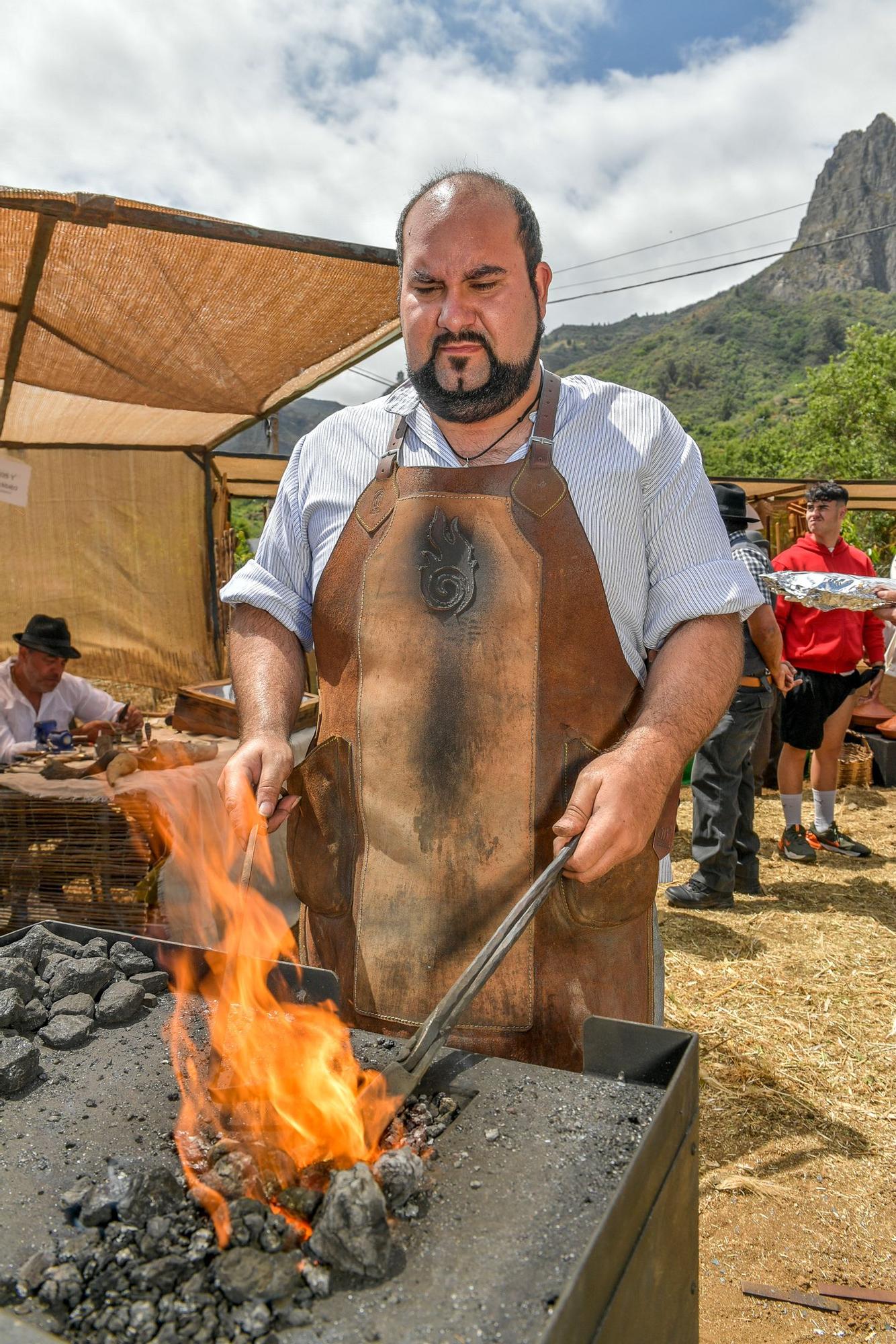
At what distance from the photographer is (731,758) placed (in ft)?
17.5

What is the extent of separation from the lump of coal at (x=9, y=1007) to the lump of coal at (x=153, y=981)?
0.61 feet

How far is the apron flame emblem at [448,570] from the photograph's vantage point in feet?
5.54

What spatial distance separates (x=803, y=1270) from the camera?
2590 millimetres

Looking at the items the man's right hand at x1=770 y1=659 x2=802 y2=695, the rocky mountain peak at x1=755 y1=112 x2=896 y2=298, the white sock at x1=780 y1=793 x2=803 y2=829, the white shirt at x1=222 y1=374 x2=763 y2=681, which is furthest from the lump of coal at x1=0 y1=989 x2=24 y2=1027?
the rocky mountain peak at x1=755 y1=112 x2=896 y2=298

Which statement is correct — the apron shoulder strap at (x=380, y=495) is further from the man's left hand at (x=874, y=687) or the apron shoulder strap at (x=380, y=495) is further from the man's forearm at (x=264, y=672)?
the man's left hand at (x=874, y=687)

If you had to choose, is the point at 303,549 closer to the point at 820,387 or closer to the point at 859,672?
the point at 859,672

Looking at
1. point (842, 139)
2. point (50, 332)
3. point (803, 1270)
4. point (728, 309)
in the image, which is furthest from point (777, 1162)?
point (842, 139)

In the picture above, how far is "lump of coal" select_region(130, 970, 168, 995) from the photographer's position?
161 centimetres

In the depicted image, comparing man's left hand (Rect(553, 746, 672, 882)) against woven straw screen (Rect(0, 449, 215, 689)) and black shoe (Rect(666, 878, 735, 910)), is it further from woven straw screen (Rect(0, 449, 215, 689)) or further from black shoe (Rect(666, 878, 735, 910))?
woven straw screen (Rect(0, 449, 215, 689))

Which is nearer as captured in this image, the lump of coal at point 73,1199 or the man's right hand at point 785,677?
the lump of coal at point 73,1199

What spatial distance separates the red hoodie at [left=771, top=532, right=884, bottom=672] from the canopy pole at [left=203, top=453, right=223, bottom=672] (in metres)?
4.18

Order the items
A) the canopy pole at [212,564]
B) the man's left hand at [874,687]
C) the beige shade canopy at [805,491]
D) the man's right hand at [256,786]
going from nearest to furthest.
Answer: the man's right hand at [256,786] < the canopy pole at [212,564] < the man's left hand at [874,687] < the beige shade canopy at [805,491]

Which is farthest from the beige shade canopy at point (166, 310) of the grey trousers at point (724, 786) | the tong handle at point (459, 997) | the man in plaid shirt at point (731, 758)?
the tong handle at point (459, 997)

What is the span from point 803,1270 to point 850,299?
362 ft
